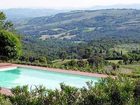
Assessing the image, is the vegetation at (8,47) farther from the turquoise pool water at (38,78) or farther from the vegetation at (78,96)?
the vegetation at (78,96)

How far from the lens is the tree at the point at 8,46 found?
2886 cm

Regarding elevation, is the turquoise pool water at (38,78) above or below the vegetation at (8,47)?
below

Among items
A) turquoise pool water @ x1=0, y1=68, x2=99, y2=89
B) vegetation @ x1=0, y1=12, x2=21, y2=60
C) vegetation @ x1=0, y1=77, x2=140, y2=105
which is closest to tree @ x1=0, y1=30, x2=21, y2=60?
vegetation @ x1=0, y1=12, x2=21, y2=60

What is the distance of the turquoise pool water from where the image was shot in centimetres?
2273

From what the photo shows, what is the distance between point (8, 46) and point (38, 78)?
5.57m

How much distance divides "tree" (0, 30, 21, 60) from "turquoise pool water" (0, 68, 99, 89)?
259 centimetres

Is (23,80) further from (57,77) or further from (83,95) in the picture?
(83,95)

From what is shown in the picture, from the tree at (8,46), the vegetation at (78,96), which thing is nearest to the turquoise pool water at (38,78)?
the tree at (8,46)

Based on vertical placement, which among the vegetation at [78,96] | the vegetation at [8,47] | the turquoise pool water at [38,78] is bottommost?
the turquoise pool water at [38,78]

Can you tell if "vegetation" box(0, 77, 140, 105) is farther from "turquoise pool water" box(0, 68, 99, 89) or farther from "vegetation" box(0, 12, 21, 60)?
"vegetation" box(0, 12, 21, 60)

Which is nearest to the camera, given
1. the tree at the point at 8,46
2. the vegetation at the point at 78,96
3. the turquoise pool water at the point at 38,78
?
the vegetation at the point at 78,96

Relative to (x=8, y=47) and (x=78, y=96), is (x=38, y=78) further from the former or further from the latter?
(x=78, y=96)

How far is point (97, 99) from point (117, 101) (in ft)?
2.59

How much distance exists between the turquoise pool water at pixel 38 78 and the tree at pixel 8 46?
259 cm
